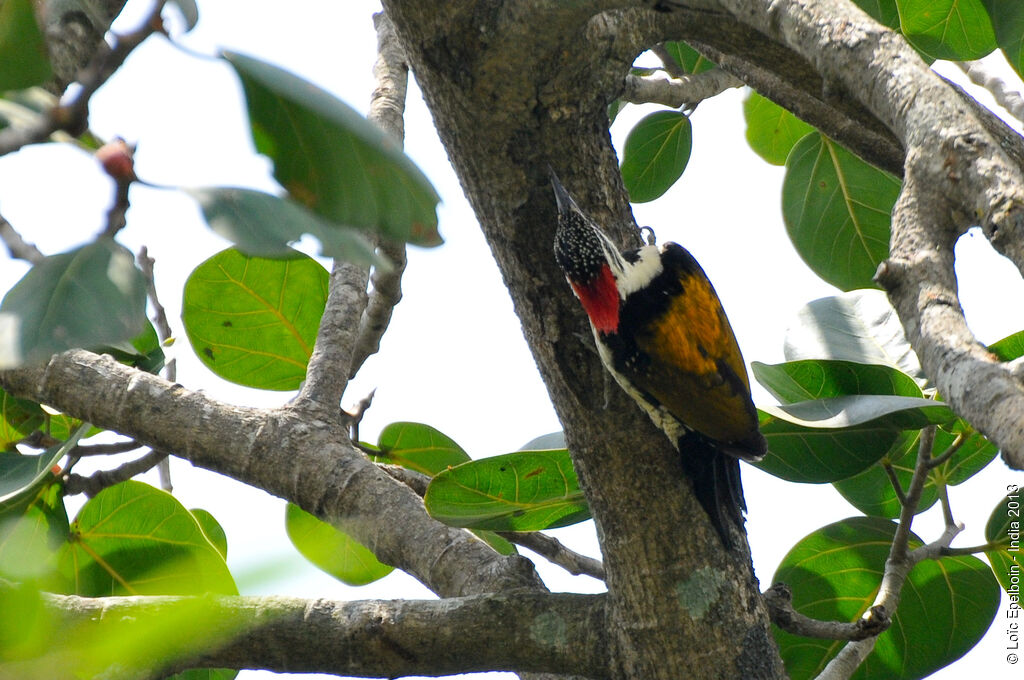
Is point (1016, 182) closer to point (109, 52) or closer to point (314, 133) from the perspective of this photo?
point (314, 133)

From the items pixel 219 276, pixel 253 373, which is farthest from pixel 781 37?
pixel 253 373

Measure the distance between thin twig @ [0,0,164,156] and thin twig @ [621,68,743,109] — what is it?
6.38ft

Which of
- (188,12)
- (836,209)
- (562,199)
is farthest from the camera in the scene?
(836,209)

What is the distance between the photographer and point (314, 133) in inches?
27.6

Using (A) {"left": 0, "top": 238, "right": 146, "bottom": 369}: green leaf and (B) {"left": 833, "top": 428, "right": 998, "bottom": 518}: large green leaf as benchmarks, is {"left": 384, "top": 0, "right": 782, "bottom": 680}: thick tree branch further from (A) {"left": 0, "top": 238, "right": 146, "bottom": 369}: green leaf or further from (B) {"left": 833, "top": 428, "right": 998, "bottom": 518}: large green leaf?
(A) {"left": 0, "top": 238, "right": 146, "bottom": 369}: green leaf

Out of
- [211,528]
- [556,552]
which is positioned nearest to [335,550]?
[211,528]

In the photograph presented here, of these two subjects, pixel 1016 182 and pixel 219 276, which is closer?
pixel 1016 182

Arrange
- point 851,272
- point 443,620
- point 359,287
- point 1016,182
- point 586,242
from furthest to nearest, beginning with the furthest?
point 851,272 < point 359,287 < point 586,242 < point 443,620 < point 1016,182

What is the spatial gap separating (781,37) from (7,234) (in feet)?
3.81

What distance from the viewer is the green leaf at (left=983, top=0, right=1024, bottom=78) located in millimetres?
2076

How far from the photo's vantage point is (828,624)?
1909 millimetres

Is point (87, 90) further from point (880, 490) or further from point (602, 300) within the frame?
point (880, 490)

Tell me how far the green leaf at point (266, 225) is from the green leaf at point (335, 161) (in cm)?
4

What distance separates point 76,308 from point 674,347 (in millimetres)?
1732
